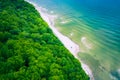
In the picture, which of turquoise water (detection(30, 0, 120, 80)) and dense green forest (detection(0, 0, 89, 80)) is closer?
dense green forest (detection(0, 0, 89, 80))

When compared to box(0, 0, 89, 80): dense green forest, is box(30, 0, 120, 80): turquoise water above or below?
below

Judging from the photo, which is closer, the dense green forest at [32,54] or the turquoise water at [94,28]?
the dense green forest at [32,54]

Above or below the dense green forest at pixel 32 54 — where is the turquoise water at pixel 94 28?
below

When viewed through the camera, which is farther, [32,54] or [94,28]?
[94,28]

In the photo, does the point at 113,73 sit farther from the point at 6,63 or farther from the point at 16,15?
the point at 16,15
